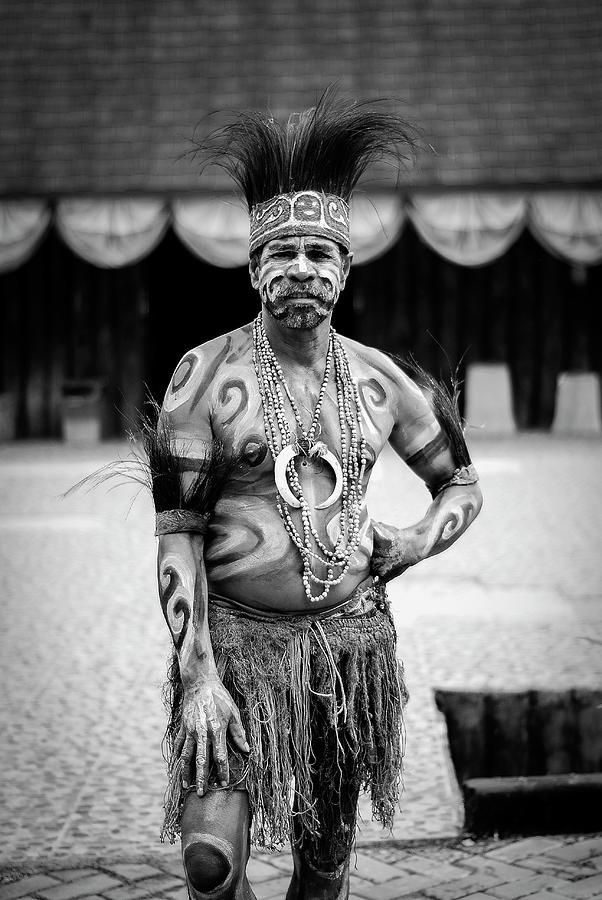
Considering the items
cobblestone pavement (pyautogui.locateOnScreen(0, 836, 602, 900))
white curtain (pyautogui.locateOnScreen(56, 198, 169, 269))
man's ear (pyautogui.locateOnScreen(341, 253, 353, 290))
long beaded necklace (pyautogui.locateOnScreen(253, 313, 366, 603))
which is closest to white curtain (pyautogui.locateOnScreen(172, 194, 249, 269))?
white curtain (pyautogui.locateOnScreen(56, 198, 169, 269))

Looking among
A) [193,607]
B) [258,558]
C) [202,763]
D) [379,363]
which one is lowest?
[202,763]

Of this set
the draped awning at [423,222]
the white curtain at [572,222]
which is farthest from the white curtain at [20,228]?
the white curtain at [572,222]

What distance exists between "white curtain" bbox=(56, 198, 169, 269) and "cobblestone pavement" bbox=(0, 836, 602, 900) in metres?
9.71

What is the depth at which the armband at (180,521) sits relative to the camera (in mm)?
2494

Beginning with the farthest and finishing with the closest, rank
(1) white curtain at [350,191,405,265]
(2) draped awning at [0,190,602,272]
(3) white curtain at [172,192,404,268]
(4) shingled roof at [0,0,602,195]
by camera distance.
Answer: (4) shingled roof at [0,0,602,195]
(2) draped awning at [0,190,602,272]
(3) white curtain at [172,192,404,268]
(1) white curtain at [350,191,405,265]

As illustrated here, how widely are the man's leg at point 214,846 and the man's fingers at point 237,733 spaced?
0.10 metres

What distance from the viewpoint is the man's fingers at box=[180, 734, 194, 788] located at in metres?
2.39

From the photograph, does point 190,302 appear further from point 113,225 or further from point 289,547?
point 289,547

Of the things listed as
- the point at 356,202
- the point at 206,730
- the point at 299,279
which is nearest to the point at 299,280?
the point at 299,279

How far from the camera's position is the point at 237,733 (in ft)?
7.95

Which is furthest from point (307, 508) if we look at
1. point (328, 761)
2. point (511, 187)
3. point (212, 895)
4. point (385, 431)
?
point (511, 187)

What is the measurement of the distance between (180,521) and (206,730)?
1.46 ft

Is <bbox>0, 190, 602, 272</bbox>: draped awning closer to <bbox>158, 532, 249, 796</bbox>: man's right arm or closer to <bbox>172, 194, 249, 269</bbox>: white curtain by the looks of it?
<bbox>172, 194, 249, 269</bbox>: white curtain

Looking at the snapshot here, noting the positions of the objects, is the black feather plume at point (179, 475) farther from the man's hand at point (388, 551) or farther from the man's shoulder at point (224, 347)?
the man's hand at point (388, 551)
